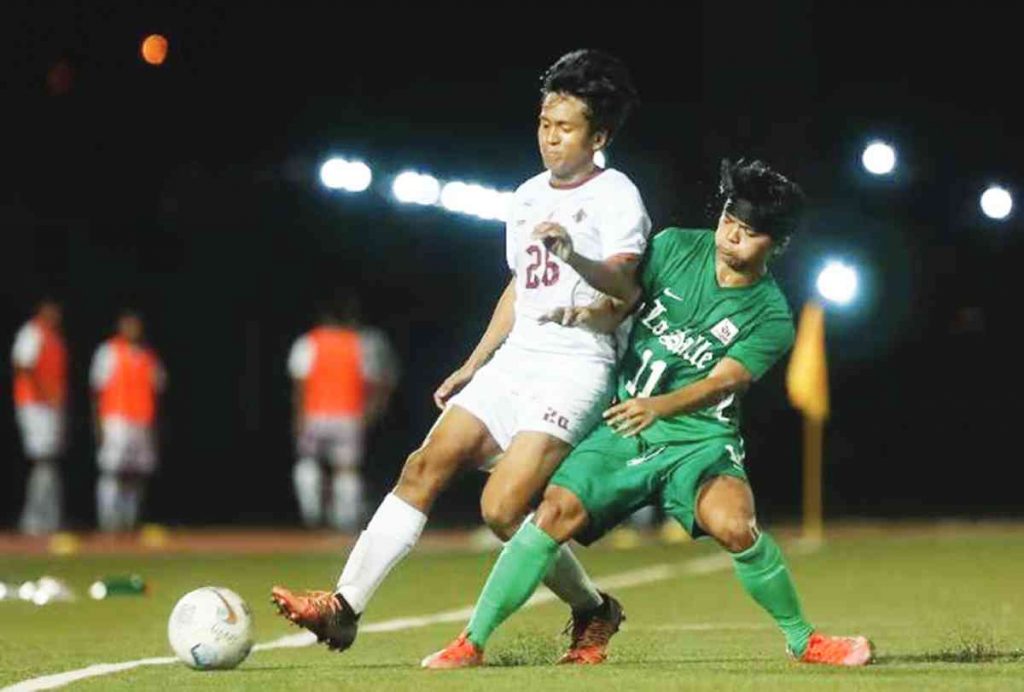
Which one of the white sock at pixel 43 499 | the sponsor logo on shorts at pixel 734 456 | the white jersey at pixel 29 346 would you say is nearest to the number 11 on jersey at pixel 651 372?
the sponsor logo on shorts at pixel 734 456

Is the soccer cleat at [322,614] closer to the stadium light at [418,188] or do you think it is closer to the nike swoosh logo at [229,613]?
the nike swoosh logo at [229,613]

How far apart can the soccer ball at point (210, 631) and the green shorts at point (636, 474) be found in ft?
4.09

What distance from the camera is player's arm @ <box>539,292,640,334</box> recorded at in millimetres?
9398

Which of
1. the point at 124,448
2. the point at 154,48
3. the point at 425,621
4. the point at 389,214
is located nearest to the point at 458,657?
the point at 425,621

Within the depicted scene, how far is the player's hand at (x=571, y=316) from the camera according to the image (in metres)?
9.39

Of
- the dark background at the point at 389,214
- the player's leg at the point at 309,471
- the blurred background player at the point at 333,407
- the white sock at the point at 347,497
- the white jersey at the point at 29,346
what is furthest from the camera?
the dark background at the point at 389,214

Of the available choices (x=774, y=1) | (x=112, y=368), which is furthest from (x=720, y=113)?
(x=112, y=368)

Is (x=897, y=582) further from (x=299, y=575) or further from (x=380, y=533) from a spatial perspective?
(x=380, y=533)

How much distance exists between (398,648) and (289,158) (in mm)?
19197

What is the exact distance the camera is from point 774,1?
27.5 m

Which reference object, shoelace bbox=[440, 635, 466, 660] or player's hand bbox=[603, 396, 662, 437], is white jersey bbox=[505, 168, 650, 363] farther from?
shoelace bbox=[440, 635, 466, 660]

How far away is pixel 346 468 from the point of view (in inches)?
997

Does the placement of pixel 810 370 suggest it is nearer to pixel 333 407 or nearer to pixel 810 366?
pixel 810 366

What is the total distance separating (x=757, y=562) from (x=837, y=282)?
20.4ft
